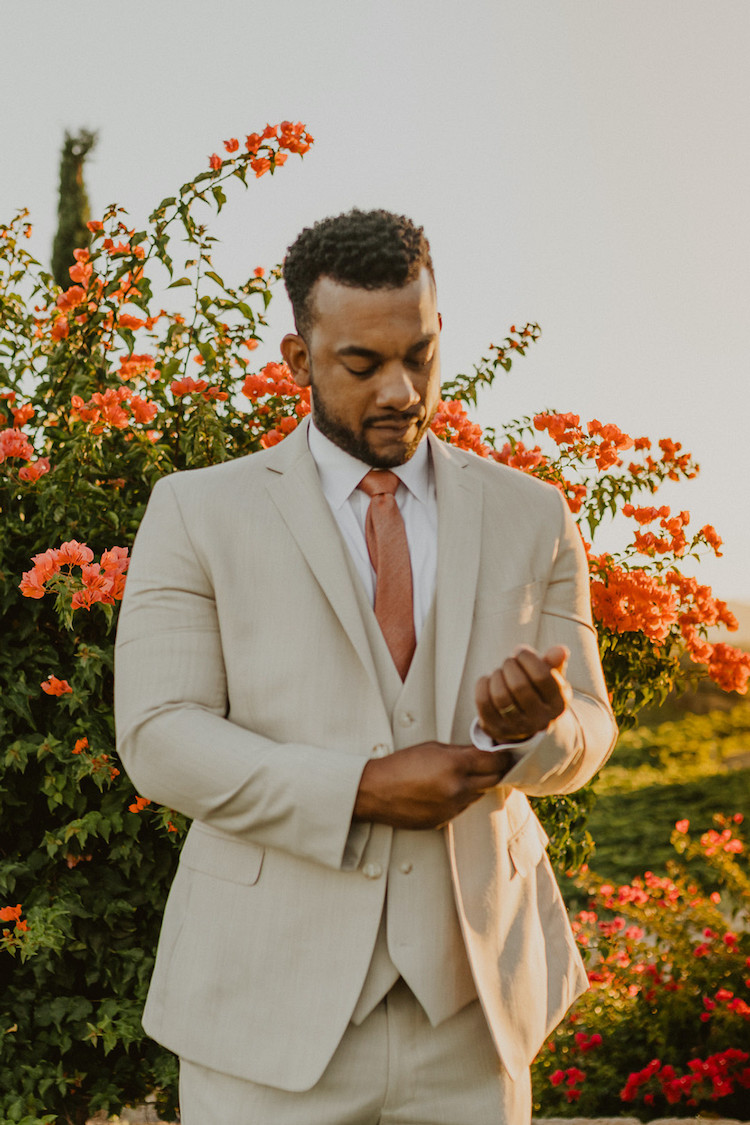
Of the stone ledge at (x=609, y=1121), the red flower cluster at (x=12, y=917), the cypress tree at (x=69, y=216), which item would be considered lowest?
the stone ledge at (x=609, y=1121)

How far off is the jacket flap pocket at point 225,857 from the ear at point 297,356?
0.73 m

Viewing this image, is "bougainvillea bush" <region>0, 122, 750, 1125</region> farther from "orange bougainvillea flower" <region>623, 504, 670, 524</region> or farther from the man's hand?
the man's hand

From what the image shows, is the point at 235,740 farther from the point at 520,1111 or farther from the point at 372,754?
the point at 520,1111

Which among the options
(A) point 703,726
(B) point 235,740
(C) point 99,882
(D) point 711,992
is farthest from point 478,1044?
(A) point 703,726

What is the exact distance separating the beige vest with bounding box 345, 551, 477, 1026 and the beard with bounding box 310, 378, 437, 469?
0.78ft

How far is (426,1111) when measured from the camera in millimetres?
1628

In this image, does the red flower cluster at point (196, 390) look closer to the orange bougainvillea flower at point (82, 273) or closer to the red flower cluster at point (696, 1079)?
the orange bougainvillea flower at point (82, 273)

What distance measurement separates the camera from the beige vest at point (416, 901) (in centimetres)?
160

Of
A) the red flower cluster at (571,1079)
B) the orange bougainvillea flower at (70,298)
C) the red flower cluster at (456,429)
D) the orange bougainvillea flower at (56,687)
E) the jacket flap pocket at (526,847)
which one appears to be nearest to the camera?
the jacket flap pocket at (526,847)

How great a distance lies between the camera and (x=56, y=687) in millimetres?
2975


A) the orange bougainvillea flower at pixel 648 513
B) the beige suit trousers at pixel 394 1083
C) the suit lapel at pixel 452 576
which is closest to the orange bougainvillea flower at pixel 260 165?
the orange bougainvillea flower at pixel 648 513

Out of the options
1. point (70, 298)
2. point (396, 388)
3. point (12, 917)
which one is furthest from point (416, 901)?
point (70, 298)

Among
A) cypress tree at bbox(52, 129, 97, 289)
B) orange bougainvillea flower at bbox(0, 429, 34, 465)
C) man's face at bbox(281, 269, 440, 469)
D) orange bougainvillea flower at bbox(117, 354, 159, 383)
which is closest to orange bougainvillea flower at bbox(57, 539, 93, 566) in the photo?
orange bougainvillea flower at bbox(0, 429, 34, 465)

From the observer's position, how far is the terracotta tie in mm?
1705
